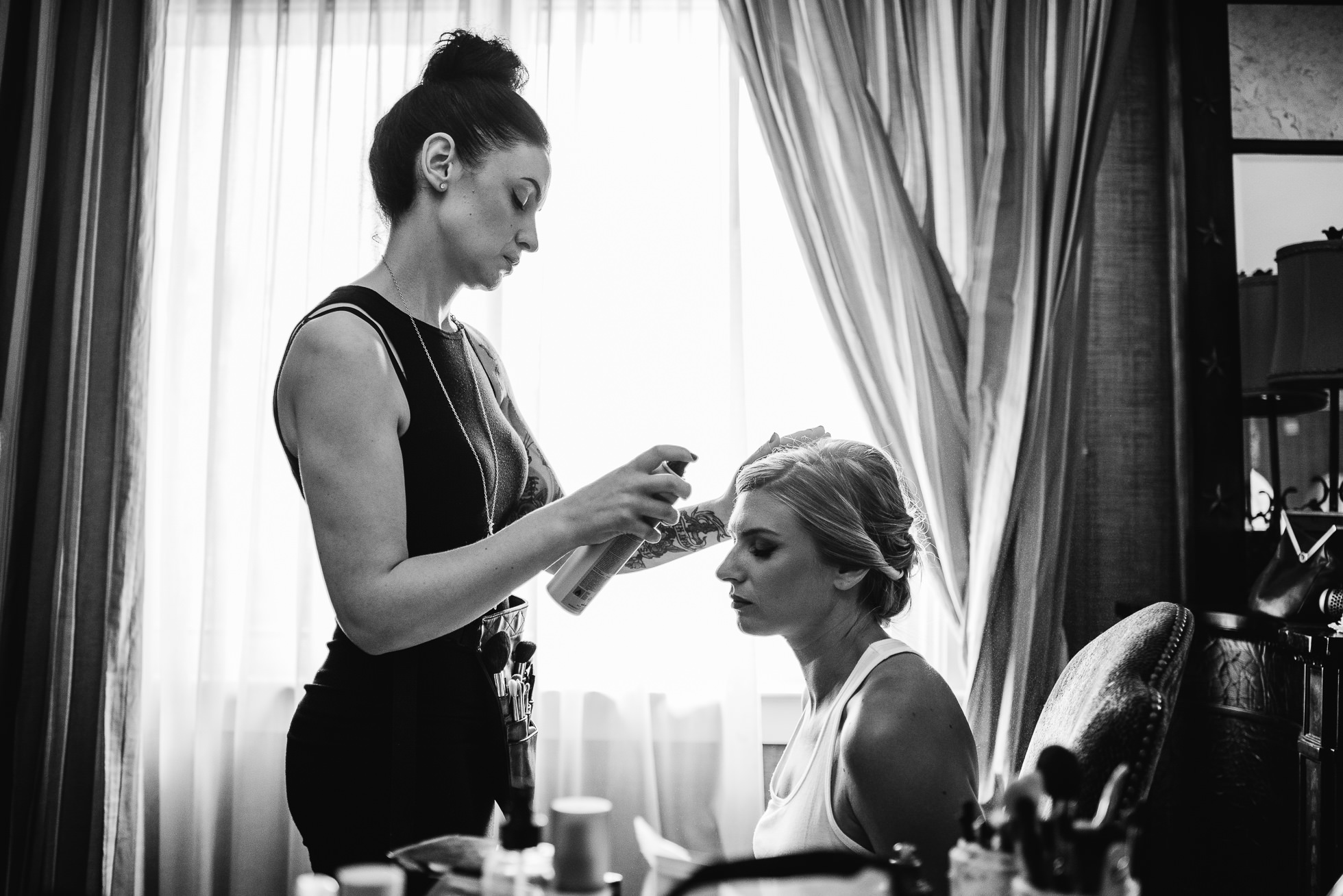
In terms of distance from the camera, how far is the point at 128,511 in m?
2.37

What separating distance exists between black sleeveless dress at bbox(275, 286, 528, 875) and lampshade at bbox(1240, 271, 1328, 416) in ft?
5.95

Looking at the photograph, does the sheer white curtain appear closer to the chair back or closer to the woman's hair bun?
the woman's hair bun

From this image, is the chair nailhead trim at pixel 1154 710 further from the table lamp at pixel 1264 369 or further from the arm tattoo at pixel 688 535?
the table lamp at pixel 1264 369

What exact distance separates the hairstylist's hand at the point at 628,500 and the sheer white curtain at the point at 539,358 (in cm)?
109

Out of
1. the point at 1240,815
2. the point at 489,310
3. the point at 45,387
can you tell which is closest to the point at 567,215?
the point at 489,310

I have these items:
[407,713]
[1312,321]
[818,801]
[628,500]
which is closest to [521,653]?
[407,713]

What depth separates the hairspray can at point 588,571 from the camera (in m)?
1.36

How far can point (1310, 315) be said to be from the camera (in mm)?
1998

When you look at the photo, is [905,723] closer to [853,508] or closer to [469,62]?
[853,508]

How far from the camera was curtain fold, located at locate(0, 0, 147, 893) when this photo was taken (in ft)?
7.67

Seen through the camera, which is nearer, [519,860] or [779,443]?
[519,860]

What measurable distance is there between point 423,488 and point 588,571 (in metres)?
0.25

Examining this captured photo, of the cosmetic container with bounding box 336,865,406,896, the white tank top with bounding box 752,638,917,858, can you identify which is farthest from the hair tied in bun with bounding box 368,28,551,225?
the cosmetic container with bounding box 336,865,406,896

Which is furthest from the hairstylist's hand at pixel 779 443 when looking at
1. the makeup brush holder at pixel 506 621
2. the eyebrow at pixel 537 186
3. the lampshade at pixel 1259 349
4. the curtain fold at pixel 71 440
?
the curtain fold at pixel 71 440
